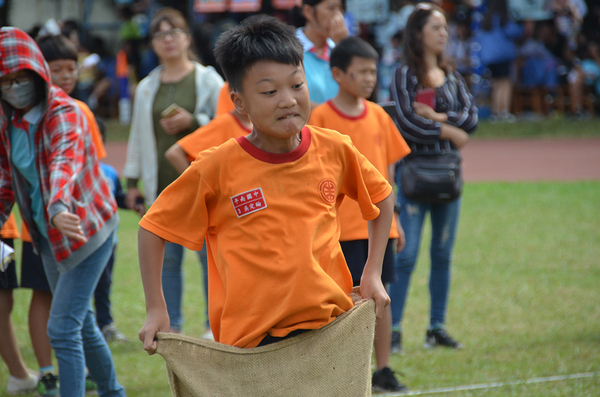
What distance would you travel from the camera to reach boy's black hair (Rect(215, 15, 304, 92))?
7.16ft

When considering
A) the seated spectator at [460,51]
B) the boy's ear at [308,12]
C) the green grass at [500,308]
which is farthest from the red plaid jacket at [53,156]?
the seated spectator at [460,51]

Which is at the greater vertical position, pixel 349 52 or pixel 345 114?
pixel 349 52

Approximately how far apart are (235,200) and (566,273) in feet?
15.1

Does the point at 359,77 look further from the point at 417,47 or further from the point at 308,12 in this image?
the point at 417,47

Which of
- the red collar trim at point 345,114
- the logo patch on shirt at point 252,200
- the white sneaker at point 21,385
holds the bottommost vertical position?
the white sneaker at point 21,385

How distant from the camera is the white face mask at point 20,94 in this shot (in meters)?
3.18

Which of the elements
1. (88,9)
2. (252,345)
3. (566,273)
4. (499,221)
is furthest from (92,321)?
(88,9)

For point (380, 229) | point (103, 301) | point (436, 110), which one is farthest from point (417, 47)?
point (103, 301)

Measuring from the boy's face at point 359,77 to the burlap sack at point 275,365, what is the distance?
1.77m

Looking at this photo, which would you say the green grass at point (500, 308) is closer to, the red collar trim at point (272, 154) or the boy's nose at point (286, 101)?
the red collar trim at point (272, 154)

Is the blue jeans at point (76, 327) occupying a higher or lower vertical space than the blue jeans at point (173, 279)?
higher

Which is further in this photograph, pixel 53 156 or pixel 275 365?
pixel 53 156

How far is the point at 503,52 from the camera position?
50.0ft

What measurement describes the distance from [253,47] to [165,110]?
2.48 meters
